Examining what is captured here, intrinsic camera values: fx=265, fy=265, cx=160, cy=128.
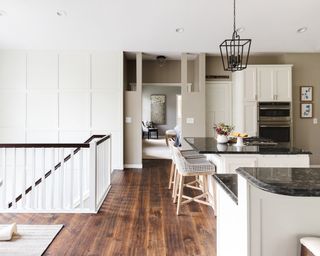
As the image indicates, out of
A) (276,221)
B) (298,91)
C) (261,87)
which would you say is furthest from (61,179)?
(298,91)

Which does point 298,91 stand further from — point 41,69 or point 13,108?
point 13,108

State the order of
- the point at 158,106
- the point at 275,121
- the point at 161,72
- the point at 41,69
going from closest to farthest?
the point at 275,121 < the point at 41,69 < the point at 161,72 < the point at 158,106

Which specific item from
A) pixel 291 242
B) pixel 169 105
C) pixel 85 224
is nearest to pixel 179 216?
pixel 85 224

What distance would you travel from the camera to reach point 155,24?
494 cm

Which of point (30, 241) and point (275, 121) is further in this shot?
point (275, 121)

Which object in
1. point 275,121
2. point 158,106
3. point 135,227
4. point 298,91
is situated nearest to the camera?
point 135,227

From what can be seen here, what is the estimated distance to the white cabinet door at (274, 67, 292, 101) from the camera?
5.84m

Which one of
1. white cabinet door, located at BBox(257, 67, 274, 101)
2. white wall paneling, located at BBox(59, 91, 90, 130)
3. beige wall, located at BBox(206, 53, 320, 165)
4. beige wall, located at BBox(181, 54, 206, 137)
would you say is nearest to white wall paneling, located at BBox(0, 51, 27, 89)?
white wall paneling, located at BBox(59, 91, 90, 130)

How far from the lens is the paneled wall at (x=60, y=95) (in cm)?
591

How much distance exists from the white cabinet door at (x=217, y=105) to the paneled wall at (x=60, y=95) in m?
2.24

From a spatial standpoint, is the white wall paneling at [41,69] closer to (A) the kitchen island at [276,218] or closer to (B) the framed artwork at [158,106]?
(A) the kitchen island at [276,218]

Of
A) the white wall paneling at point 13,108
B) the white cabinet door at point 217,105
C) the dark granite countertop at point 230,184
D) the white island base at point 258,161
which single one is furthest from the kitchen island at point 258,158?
the white wall paneling at point 13,108

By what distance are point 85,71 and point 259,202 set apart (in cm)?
551

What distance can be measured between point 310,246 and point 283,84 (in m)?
5.50
